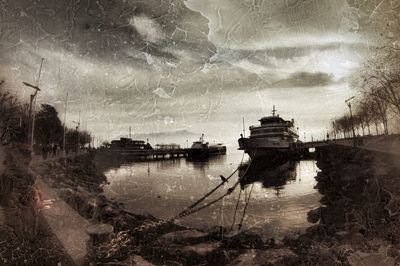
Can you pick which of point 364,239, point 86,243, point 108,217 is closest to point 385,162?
point 364,239

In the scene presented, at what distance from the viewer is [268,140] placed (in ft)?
151

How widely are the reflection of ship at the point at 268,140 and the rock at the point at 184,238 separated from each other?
3553cm

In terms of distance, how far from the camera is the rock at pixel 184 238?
340 inches

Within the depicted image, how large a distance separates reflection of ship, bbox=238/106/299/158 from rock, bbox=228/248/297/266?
36.7 metres

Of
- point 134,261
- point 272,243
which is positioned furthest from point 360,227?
point 134,261

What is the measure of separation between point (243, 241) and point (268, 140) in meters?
38.2

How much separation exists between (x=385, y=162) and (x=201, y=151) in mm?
74576

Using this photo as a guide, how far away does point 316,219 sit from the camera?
13367mm

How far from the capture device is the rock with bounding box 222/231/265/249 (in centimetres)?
893

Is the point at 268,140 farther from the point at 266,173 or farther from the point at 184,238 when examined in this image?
the point at 184,238

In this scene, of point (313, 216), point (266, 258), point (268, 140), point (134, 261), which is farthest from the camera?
point (268, 140)

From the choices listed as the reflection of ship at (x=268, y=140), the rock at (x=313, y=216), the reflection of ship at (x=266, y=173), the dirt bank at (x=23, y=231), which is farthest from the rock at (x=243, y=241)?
the reflection of ship at (x=268, y=140)

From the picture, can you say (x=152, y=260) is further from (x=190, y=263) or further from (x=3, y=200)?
(x=3, y=200)

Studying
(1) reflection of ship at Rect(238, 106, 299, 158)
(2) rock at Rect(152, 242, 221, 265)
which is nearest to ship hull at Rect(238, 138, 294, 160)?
(1) reflection of ship at Rect(238, 106, 299, 158)
